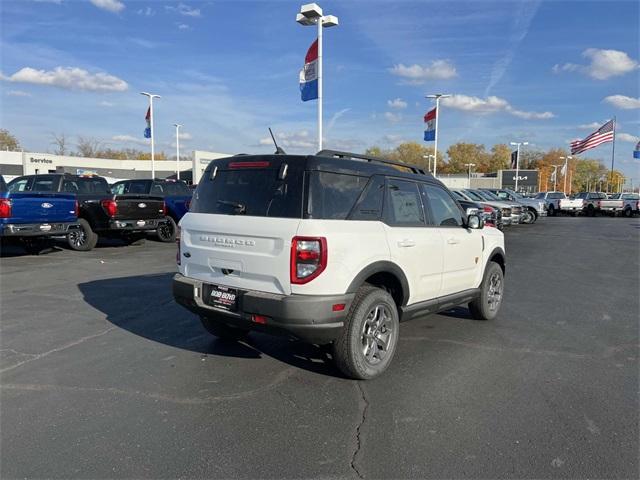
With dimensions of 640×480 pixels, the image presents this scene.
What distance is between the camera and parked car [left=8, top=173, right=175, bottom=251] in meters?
12.0

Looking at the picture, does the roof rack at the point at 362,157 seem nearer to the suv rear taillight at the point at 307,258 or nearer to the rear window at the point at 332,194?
the rear window at the point at 332,194

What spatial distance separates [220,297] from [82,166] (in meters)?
68.7

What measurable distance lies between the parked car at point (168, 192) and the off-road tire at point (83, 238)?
2308mm

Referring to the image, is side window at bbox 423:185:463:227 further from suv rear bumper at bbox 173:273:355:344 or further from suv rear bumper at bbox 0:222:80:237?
suv rear bumper at bbox 0:222:80:237

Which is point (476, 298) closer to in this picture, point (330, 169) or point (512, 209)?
point (330, 169)

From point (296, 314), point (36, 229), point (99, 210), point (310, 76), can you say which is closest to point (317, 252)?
point (296, 314)

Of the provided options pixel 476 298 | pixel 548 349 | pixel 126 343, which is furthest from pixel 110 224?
pixel 548 349

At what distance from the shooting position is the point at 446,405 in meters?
3.78

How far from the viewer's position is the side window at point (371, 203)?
13.7 feet

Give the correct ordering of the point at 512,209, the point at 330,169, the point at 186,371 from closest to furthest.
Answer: the point at 330,169
the point at 186,371
the point at 512,209

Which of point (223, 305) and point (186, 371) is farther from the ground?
point (223, 305)

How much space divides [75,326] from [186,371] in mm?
2172

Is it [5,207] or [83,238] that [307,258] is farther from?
[83,238]

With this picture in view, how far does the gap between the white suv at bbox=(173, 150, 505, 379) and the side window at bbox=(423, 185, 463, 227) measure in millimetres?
97
